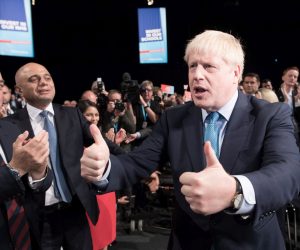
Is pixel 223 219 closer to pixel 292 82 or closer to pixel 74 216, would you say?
pixel 74 216

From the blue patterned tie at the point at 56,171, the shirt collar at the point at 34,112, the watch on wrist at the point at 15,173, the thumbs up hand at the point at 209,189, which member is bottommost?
the blue patterned tie at the point at 56,171

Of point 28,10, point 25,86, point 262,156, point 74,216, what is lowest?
point 74,216

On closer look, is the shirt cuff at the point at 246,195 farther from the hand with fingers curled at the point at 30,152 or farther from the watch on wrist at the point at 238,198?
the hand with fingers curled at the point at 30,152

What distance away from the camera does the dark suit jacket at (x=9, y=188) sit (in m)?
1.64

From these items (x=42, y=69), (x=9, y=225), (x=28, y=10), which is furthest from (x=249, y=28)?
(x=9, y=225)

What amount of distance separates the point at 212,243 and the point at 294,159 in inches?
15.8

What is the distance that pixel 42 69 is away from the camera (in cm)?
277

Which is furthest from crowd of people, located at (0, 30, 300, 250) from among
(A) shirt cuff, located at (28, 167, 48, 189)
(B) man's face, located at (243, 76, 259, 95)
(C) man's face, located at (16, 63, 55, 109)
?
(B) man's face, located at (243, 76, 259, 95)

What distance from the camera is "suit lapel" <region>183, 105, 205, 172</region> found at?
141 centimetres

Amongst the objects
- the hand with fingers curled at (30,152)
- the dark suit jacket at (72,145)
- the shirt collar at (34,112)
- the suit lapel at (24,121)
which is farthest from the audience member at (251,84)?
the hand with fingers curled at (30,152)

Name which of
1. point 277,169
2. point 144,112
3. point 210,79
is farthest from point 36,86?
point 144,112

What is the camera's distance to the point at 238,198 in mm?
1002

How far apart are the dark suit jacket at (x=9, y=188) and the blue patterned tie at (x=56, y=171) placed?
20 cm

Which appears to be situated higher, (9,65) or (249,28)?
(249,28)
